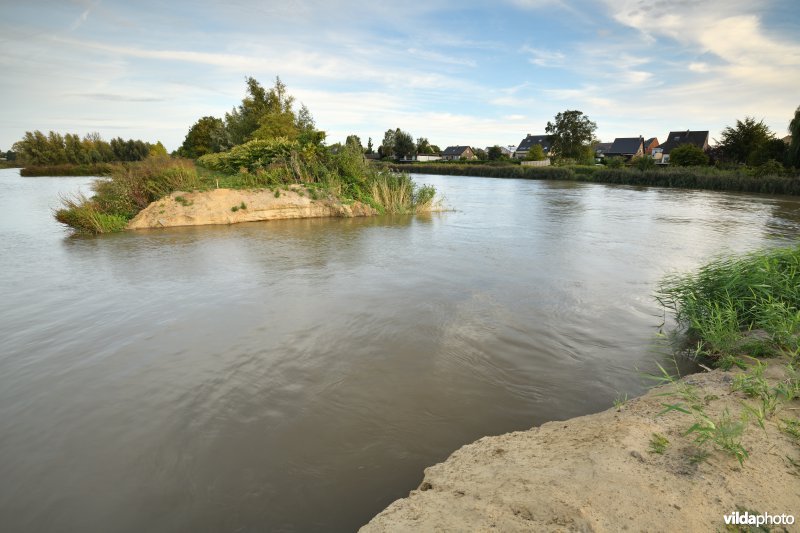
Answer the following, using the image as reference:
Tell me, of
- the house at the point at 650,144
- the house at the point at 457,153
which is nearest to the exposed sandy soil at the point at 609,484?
the house at the point at 650,144

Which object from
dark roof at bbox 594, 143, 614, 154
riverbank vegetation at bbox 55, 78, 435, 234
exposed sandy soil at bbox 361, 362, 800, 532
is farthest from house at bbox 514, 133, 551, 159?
exposed sandy soil at bbox 361, 362, 800, 532

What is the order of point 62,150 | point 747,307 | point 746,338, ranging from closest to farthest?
point 746,338
point 747,307
point 62,150

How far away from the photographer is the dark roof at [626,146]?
78312 millimetres

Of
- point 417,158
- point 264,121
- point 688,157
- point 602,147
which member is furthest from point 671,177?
point 602,147

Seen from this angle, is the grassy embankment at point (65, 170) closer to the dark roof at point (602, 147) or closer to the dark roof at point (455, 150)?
the dark roof at point (455, 150)

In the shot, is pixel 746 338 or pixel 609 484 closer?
pixel 609 484

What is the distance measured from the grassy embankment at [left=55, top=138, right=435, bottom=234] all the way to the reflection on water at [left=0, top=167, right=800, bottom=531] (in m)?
3.52

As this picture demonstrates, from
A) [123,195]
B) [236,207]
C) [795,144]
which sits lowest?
[236,207]

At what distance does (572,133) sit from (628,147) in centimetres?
2400

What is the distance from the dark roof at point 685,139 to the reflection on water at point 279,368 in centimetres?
7310

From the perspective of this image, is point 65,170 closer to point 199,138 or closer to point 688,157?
point 199,138

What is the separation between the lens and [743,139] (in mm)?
42781

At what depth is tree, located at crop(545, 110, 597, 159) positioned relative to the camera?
2505 inches

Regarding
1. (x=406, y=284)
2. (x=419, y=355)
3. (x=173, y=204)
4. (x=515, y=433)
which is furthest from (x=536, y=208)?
(x=515, y=433)
